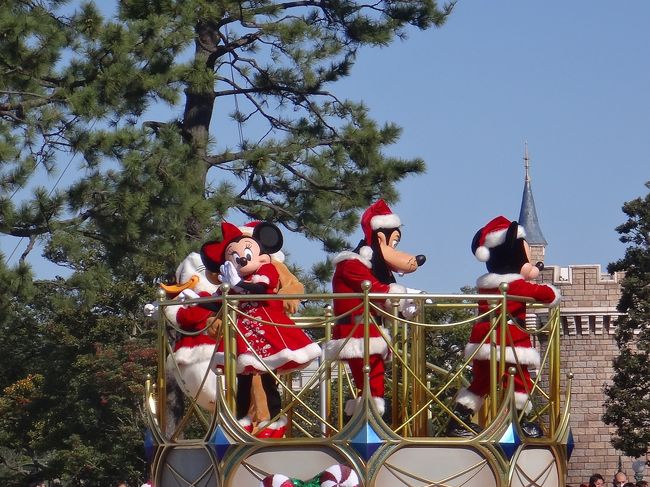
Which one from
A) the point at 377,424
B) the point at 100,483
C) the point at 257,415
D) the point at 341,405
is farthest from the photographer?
the point at 100,483

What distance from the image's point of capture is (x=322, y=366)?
9469 millimetres

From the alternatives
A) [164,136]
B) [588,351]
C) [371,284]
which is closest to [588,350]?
[588,351]

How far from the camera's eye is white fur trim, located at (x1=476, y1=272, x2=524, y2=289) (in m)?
10.0

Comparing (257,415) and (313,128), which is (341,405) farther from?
(313,128)

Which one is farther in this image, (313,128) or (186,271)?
(313,128)

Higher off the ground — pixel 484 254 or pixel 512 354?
pixel 484 254

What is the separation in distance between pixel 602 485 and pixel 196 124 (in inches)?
257

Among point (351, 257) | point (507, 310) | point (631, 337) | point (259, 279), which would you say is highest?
point (631, 337)

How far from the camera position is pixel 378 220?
10.3m

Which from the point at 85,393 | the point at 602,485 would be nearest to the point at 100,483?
the point at 85,393

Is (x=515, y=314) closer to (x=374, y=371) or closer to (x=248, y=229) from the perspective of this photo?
(x=374, y=371)

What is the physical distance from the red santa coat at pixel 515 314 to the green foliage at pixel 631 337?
25.4 meters

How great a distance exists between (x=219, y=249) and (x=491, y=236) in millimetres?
1862

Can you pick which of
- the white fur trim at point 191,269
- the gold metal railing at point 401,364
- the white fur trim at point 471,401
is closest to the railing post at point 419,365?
the gold metal railing at point 401,364
